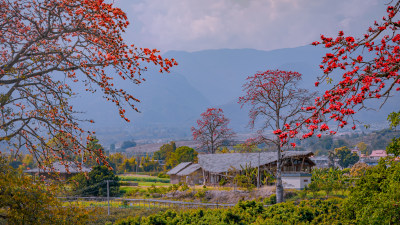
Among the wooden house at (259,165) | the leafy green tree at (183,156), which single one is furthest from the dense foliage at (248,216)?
the leafy green tree at (183,156)

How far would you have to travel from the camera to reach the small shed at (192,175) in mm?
44188

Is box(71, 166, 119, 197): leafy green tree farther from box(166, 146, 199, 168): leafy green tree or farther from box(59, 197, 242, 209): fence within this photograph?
box(166, 146, 199, 168): leafy green tree

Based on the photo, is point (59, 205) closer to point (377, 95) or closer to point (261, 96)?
point (377, 95)

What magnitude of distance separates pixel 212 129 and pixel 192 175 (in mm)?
6630

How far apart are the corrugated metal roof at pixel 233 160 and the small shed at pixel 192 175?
1.71 meters

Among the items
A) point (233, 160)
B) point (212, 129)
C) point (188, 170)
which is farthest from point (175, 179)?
point (233, 160)

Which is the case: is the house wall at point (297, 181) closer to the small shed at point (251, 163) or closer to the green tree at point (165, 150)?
the small shed at point (251, 163)

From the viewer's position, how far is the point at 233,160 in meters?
40.9

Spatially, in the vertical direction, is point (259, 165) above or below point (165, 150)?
below

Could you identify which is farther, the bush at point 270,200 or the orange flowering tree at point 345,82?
the bush at point 270,200

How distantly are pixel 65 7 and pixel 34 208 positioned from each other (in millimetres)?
4175

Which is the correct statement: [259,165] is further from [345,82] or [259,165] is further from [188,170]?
[345,82]

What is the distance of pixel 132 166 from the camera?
265 ft

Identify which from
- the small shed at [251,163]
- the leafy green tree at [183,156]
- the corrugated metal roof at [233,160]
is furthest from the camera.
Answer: the leafy green tree at [183,156]
